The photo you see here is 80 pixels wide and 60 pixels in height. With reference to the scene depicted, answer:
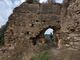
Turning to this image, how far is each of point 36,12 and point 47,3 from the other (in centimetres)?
124

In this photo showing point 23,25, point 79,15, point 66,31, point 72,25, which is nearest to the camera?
point 79,15

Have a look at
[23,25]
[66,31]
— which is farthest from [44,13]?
[66,31]

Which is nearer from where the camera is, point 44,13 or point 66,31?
point 66,31

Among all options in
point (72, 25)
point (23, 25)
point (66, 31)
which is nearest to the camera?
point (72, 25)

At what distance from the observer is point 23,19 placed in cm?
1977

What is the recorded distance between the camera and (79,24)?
607 cm

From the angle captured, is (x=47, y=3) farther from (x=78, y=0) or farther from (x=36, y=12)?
(x=78, y=0)

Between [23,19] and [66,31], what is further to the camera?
[23,19]

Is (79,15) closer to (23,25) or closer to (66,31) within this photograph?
(66,31)

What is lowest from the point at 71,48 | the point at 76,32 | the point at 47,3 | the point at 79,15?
the point at 71,48

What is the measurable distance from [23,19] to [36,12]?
1243 millimetres

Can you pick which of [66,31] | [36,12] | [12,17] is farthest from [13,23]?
[66,31]

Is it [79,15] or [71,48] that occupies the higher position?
[79,15]

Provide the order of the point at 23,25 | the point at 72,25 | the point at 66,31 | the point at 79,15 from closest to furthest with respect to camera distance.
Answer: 1. the point at 79,15
2. the point at 72,25
3. the point at 66,31
4. the point at 23,25
